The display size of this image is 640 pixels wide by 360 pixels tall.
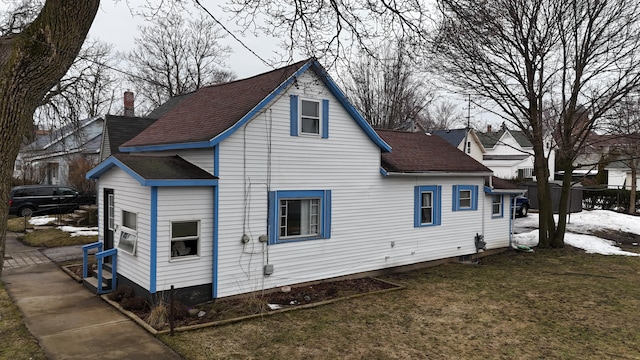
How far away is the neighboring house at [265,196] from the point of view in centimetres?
957

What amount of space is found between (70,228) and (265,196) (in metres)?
13.3

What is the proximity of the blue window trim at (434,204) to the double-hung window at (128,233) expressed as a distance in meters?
8.20

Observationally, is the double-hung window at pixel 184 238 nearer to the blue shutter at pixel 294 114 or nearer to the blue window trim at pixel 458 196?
the blue shutter at pixel 294 114

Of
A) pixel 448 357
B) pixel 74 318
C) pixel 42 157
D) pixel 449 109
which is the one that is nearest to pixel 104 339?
pixel 74 318

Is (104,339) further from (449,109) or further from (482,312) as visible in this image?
(449,109)

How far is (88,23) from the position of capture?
16.5 ft

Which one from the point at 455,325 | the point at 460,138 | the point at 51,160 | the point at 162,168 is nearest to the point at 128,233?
the point at 162,168

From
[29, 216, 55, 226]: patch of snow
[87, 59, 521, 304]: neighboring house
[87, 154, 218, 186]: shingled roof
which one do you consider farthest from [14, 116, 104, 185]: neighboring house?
[87, 154, 218, 186]: shingled roof

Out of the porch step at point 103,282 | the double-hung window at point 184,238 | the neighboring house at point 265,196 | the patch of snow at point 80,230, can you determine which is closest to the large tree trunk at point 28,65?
the neighboring house at point 265,196

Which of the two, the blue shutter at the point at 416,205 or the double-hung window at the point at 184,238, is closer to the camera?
the double-hung window at the point at 184,238

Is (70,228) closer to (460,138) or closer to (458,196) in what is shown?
(458,196)

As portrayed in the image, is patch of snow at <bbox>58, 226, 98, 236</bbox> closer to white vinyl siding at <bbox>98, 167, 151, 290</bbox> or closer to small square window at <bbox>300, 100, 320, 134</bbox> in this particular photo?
white vinyl siding at <bbox>98, 167, 151, 290</bbox>

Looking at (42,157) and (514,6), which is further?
(42,157)

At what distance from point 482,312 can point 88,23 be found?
936 centimetres
